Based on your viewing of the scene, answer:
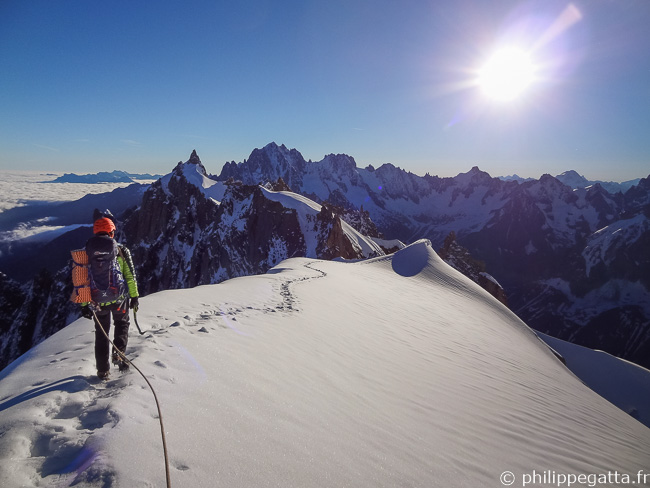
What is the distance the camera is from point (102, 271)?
3.97m

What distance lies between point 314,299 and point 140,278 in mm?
63765

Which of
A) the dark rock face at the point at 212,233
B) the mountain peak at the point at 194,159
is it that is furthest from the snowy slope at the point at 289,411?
the mountain peak at the point at 194,159

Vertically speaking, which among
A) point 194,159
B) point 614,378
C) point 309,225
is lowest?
point 614,378

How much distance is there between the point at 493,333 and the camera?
38.8 ft

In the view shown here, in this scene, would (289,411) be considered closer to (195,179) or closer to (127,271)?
(127,271)

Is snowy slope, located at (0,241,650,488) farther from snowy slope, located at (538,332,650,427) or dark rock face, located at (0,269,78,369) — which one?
dark rock face, located at (0,269,78,369)

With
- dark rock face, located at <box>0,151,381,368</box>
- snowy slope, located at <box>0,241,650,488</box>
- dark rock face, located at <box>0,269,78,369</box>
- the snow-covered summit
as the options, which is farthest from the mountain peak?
snowy slope, located at <box>0,241,650,488</box>

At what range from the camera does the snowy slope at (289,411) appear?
247 centimetres

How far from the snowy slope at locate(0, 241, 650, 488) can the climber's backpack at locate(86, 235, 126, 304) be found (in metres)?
0.87

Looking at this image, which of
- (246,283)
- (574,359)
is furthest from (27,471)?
(574,359)

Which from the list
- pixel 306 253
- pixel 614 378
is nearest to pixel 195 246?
pixel 306 253

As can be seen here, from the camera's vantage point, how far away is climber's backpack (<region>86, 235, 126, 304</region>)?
3.93 meters

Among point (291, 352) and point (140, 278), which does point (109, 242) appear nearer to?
point (291, 352)

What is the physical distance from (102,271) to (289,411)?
3.00 m
